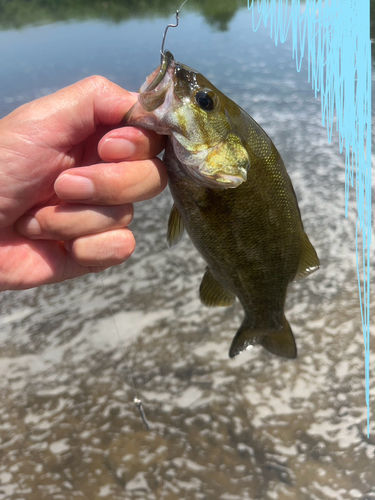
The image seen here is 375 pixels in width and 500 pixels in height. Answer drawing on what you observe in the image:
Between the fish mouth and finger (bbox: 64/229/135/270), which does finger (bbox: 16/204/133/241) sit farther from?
the fish mouth

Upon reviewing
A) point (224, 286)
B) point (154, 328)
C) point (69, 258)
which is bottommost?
point (154, 328)

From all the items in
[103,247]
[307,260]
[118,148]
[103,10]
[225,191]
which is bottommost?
[307,260]

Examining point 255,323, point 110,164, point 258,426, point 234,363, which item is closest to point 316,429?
point 258,426

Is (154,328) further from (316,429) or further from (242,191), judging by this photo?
(242,191)

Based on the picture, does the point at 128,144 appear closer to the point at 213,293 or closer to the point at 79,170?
the point at 79,170
